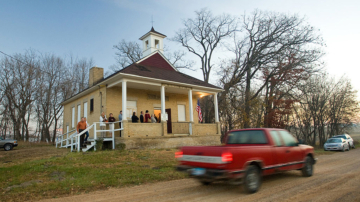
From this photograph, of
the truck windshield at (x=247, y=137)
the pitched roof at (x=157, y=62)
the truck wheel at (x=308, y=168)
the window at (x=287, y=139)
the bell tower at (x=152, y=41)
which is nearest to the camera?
the truck windshield at (x=247, y=137)

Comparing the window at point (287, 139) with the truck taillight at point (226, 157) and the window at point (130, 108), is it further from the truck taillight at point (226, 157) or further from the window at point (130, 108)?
the window at point (130, 108)

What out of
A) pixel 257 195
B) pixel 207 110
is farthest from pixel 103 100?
pixel 207 110

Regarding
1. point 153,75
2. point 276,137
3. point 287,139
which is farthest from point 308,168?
point 153,75

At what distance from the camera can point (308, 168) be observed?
750 centimetres

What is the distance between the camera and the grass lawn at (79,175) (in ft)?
21.1

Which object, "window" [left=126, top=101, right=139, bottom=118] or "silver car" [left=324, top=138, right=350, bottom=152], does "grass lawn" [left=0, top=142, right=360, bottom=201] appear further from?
"silver car" [left=324, top=138, right=350, bottom=152]

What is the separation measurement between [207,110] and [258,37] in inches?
429

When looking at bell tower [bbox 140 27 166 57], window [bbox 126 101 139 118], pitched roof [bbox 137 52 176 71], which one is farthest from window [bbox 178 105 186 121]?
bell tower [bbox 140 27 166 57]

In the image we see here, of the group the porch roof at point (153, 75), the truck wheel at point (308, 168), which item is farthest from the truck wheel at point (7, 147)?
the truck wheel at point (308, 168)

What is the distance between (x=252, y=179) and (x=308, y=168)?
308cm

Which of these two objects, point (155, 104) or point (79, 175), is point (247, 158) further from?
point (155, 104)

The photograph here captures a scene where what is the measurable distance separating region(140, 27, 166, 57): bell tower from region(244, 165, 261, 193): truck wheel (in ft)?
56.4

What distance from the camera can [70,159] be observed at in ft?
33.8

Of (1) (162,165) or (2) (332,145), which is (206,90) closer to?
(1) (162,165)
